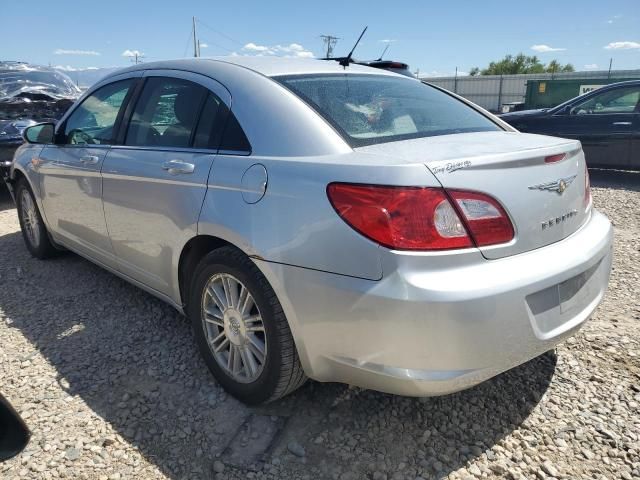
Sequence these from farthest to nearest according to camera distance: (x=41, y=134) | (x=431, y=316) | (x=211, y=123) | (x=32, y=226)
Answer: (x=32, y=226), (x=41, y=134), (x=211, y=123), (x=431, y=316)

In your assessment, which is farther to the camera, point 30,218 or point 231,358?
point 30,218

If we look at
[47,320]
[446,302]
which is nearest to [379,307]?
[446,302]

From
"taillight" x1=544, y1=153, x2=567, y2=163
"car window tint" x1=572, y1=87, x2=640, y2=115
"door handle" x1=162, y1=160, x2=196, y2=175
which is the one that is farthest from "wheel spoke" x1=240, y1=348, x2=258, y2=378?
"car window tint" x1=572, y1=87, x2=640, y2=115

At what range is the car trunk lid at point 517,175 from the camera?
194 cm

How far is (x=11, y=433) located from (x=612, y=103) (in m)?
9.04

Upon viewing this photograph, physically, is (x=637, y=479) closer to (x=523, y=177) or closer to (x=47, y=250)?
(x=523, y=177)

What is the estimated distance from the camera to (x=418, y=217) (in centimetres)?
186

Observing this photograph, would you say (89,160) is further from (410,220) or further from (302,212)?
(410,220)

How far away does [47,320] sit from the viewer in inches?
138

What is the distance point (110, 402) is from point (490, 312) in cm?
190

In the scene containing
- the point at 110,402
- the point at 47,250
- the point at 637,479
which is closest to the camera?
the point at 637,479

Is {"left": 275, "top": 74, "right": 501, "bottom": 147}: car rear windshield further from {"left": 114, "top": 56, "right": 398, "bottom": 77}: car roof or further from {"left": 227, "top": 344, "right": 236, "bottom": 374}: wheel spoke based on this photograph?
{"left": 227, "top": 344, "right": 236, "bottom": 374}: wheel spoke

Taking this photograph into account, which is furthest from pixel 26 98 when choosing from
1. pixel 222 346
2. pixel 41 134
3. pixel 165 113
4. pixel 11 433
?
pixel 11 433

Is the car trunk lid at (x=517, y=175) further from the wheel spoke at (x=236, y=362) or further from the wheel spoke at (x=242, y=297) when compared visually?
the wheel spoke at (x=236, y=362)
